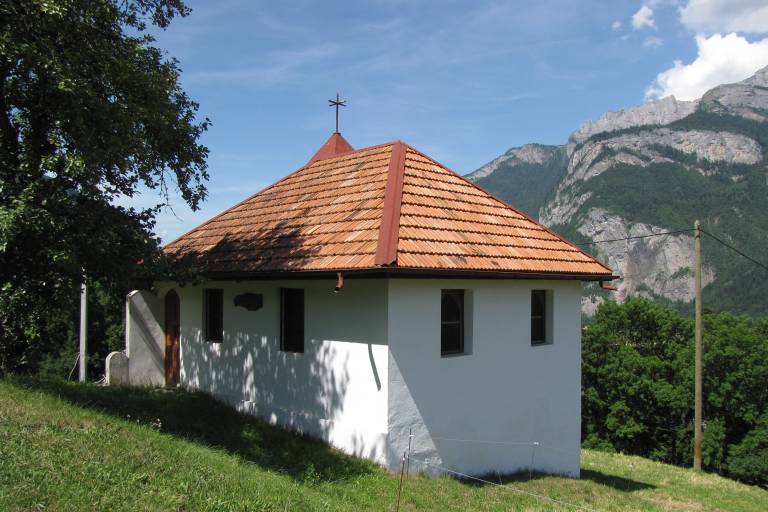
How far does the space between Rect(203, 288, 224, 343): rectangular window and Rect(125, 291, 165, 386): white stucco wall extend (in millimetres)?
2243

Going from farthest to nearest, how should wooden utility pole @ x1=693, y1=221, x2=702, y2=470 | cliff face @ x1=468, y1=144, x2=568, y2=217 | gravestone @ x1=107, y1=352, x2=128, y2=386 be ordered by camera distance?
cliff face @ x1=468, y1=144, x2=568, y2=217
wooden utility pole @ x1=693, y1=221, x2=702, y2=470
gravestone @ x1=107, y1=352, x2=128, y2=386

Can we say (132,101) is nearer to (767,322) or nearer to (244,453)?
(244,453)

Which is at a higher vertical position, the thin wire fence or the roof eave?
the roof eave

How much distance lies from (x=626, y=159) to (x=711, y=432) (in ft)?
367

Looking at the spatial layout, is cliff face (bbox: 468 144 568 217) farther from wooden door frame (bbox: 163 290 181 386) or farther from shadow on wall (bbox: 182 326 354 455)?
shadow on wall (bbox: 182 326 354 455)

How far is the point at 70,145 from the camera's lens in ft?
27.9

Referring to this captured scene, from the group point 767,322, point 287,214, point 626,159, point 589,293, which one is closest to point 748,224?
point 626,159

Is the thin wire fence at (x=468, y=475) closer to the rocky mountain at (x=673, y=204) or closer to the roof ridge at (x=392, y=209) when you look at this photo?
A: the roof ridge at (x=392, y=209)

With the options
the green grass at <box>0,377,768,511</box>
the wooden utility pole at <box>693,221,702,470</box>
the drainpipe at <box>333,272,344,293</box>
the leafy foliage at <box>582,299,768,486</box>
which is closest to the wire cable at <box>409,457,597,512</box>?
the green grass at <box>0,377,768,511</box>

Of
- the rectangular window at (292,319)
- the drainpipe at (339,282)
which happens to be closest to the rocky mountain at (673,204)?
the rectangular window at (292,319)

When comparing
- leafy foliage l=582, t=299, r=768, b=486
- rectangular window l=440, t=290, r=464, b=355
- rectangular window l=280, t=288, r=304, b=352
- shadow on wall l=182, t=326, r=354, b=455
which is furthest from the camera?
leafy foliage l=582, t=299, r=768, b=486

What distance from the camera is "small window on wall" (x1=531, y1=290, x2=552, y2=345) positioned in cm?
1138

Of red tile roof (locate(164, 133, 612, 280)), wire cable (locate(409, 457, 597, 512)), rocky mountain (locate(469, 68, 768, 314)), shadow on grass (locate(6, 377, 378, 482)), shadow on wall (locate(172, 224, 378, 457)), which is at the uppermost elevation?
rocky mountain (locate(469, 68, 768, 314))

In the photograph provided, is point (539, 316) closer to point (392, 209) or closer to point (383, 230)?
point (392, 209)
